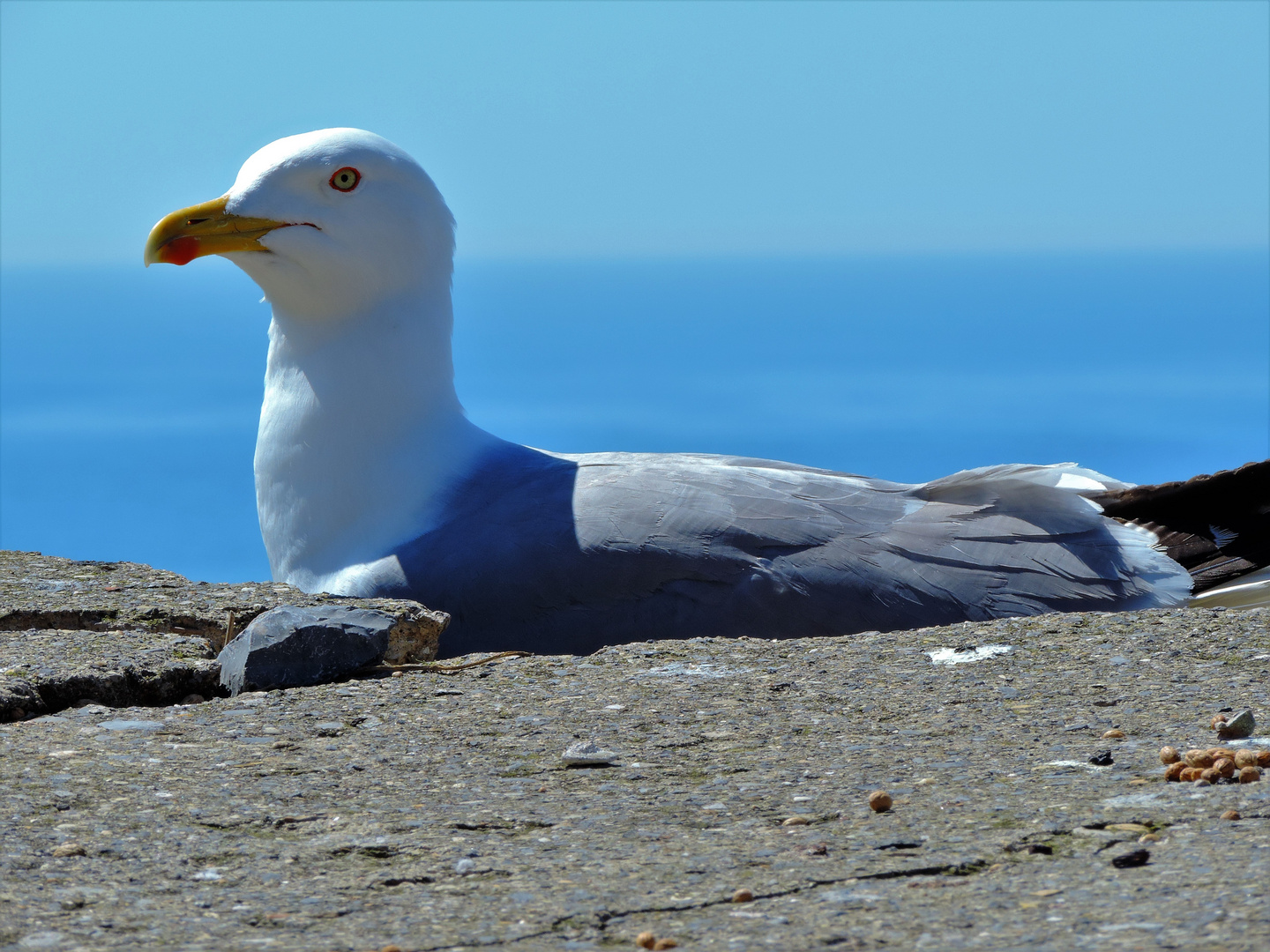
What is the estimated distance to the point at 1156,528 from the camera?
A: 4.16m

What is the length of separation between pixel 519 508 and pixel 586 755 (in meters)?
1.86

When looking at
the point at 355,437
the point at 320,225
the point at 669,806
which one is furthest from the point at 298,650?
the point at 320,225

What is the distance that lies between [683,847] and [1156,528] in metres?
2.63

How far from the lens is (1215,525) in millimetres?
4145

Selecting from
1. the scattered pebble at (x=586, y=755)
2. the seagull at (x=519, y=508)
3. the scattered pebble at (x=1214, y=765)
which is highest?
the seagull at (x=519, y=508)

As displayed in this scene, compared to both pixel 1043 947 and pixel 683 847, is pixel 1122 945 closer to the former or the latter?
pixel 1043 947

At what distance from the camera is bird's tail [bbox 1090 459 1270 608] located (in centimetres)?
403

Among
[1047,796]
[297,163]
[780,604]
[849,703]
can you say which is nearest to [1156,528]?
[780,604]

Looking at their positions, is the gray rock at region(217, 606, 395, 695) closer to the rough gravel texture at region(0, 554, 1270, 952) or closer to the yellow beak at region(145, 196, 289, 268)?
the rough gravel texture at region(0, 554, 1270, 952)

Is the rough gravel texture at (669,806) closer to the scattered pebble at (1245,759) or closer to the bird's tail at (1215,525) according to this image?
the scattered pebble at (1245,759)

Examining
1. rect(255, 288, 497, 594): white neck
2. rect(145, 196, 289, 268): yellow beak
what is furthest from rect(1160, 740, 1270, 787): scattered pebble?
rect(145, 196, 289, 268): yellow beak

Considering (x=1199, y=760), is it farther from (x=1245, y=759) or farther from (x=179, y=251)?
(x=179, y=251)

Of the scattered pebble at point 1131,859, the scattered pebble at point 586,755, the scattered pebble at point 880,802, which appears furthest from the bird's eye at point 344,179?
the scattered pebble at point 1131,859

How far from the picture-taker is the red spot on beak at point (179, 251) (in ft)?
15.8
